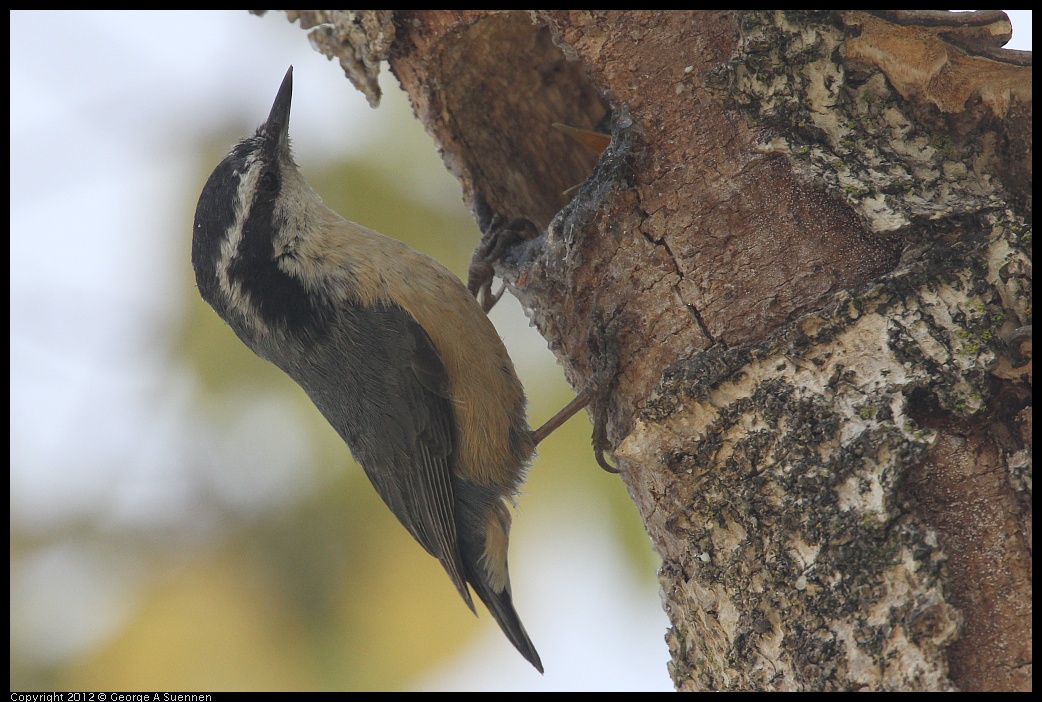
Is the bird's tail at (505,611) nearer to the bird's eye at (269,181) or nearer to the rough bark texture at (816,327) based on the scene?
the rough bark texture at (816,327)

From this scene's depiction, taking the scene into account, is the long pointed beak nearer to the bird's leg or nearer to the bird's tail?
the bird's leg

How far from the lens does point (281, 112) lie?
2.99m

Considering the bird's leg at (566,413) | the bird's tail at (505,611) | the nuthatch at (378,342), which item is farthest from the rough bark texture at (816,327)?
the bird's tail at (505,611)

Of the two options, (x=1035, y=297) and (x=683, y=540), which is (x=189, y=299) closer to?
(x=683, y=540)

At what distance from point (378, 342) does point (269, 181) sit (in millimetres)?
728

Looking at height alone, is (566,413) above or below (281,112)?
below

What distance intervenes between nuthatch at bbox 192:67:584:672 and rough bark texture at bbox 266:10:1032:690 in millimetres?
518

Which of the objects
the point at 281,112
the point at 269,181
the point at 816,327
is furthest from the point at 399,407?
the point at 816,327

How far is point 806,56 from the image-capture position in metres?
1.92

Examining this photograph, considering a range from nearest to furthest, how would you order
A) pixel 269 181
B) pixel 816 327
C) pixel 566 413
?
pixel 816 327 < pixel 566 413 < pixel 269 181

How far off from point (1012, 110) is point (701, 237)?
2.34ft

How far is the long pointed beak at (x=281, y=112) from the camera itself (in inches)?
117

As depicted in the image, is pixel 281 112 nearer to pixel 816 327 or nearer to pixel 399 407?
pixel 399 407

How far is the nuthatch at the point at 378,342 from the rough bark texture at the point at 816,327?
518 mm
